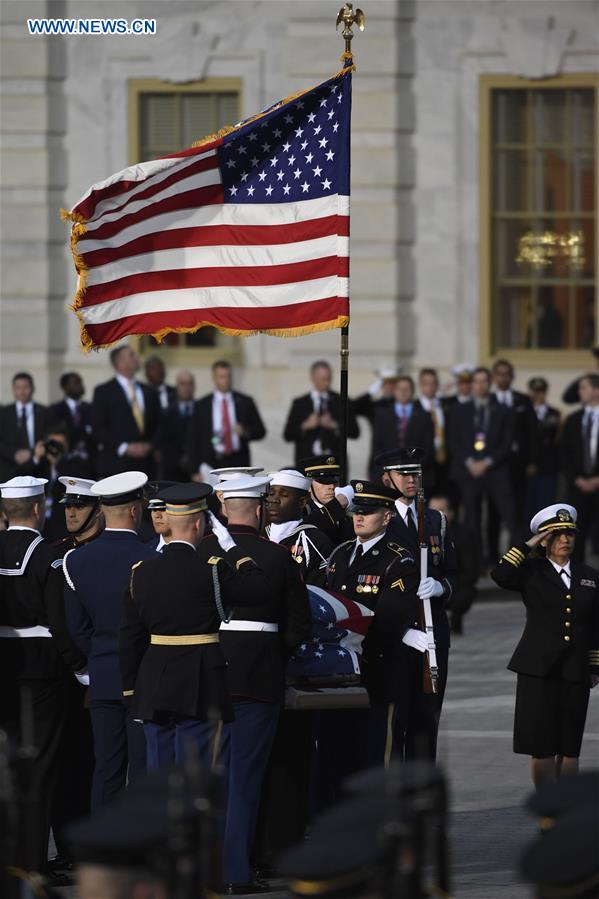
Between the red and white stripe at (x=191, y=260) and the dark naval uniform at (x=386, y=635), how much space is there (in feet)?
6.33

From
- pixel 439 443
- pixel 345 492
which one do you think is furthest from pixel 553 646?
pixel 439 443

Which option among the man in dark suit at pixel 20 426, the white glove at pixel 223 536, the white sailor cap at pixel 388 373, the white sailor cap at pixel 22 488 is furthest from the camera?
the white sailor cap at pixel 388 373

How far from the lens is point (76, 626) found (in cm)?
862

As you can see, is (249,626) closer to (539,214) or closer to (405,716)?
(405,716)

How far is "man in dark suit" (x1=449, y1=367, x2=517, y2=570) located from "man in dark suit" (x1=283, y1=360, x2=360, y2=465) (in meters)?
1.09

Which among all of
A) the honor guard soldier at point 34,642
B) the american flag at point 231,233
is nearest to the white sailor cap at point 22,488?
the honor guard soldier at point 34,642

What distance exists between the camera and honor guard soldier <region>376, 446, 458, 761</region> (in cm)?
948

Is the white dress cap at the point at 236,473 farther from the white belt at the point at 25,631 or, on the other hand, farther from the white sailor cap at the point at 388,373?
the white sailor cap at the point at 388,373

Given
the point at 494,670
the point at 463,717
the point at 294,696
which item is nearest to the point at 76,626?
the point at 294,696

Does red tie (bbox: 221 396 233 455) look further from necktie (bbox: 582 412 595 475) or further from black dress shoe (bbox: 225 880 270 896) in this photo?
black dress shoe (bbox: 225 880 270 896)

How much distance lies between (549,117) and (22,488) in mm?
14787

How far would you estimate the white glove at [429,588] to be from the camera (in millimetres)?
9453

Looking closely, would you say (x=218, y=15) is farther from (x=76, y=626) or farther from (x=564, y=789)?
(x=564, y=789)

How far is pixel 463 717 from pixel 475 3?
11928 millimetres
